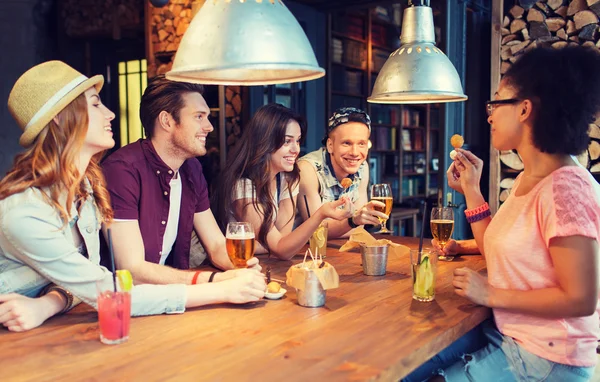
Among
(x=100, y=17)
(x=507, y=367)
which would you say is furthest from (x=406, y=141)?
(x=507, y=367)

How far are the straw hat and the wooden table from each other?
0.58 m

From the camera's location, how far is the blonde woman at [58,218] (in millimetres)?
1579

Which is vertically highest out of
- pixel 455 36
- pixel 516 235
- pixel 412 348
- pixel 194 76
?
pixel 455 36

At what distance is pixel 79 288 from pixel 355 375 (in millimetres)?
858

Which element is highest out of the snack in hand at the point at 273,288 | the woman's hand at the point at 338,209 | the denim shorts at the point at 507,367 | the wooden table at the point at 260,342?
the woman's hand at the point at 338,209

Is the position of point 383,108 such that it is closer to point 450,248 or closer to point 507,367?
point 450,248

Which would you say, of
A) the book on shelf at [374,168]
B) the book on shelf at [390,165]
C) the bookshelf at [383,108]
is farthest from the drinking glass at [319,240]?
→ the book on shelf at [390,165]

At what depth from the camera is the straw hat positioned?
172 cm

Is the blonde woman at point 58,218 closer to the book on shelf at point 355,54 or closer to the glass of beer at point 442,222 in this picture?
the glass of beer at point 442,222

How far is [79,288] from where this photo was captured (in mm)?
1616

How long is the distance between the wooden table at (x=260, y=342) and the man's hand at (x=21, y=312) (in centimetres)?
3

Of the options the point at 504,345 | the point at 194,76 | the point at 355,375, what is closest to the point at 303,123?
the point at 194,76

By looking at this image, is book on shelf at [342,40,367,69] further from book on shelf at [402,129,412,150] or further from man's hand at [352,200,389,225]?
man's hand at [352,200,389,225]

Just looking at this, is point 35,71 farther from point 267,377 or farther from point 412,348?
point 412,348
